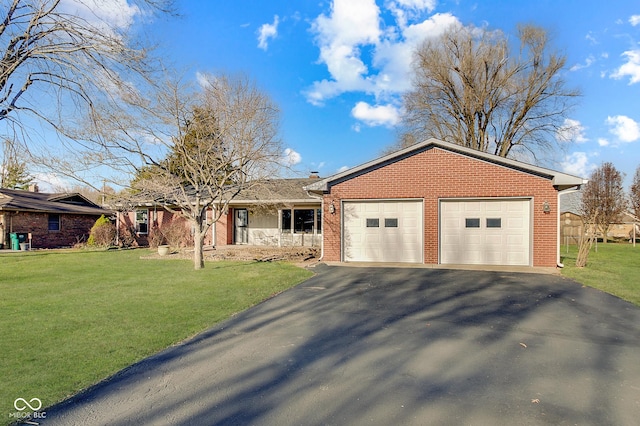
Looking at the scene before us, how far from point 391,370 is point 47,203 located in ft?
84.3

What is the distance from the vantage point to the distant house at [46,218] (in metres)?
20.0

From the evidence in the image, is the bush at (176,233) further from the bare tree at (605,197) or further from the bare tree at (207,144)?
the bare tree at (605,197)

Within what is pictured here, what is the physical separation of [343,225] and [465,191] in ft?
14.3

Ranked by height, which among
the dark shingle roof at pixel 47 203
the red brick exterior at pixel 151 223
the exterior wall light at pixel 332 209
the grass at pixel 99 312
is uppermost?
the dark shingle roof at pixel 47 203

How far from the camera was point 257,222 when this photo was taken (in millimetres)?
20547

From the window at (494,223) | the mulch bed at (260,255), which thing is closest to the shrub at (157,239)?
the mulch bed at (260,255)

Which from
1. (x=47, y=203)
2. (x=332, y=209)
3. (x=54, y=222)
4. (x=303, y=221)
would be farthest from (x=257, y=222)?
(x=47, y=203)

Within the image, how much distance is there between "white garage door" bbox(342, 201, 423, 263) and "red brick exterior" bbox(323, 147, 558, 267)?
30 cm

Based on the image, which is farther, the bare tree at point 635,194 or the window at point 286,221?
the bare tree at point 635,194

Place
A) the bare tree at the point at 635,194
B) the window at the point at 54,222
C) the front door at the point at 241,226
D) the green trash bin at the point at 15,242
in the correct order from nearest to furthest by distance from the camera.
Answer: the green trash bin at the point at 15,242, the front door at the point at 241,226, the window at the point at 54,222, the bare tree at the point at 635,194

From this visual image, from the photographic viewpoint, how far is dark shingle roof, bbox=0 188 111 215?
65.8ft

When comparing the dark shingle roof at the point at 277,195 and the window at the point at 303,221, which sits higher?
the dark shingle roof at the point at 277,195

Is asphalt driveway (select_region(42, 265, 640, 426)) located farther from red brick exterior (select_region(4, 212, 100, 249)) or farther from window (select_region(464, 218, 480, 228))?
red brick exterior (select_region(4, 212, 100, 249))

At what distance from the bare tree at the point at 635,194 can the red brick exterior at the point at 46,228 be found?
4224cm
